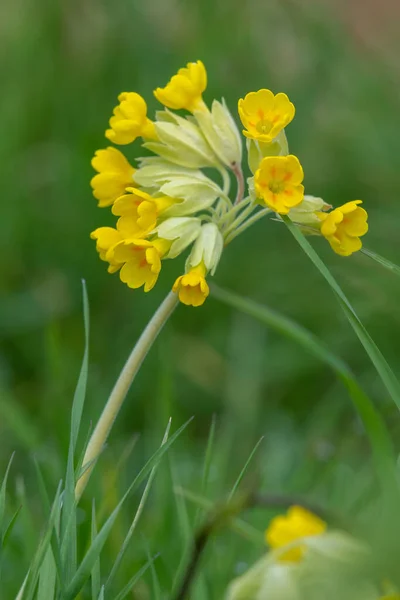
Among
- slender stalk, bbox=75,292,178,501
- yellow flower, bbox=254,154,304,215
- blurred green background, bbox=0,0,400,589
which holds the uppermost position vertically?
yellow flower, bbox=254,154,304,215

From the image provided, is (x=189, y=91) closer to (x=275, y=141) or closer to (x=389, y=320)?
(x=275, y=141)

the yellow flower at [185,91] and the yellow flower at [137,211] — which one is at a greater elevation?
the yellow flower at [185,91]

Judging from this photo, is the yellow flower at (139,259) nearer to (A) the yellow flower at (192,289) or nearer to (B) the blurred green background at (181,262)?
(A) the yellow flower at (192,289)

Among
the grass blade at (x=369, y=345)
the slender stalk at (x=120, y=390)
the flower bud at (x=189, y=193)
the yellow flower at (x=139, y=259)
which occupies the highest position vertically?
the grass blade at (x=369, y=345)

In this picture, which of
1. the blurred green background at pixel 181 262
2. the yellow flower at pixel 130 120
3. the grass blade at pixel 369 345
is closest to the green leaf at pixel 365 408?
the grass blade at pixel 369 345

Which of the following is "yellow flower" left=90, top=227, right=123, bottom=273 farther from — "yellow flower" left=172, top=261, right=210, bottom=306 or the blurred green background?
the blurred green background

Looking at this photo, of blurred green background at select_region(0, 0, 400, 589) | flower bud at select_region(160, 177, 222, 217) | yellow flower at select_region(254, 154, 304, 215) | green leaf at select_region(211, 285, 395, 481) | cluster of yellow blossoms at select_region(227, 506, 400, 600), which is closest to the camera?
cluster of yellow blossoms at select_region(227, 506, 400, 600)

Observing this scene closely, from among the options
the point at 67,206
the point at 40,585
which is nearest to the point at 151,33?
the point at 67,206

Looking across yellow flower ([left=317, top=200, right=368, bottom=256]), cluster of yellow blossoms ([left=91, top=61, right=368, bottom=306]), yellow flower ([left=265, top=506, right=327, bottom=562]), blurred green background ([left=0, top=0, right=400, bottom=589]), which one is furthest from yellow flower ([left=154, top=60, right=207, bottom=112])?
blurred green background ([left=0, top=0, right=400, bottom=589])
